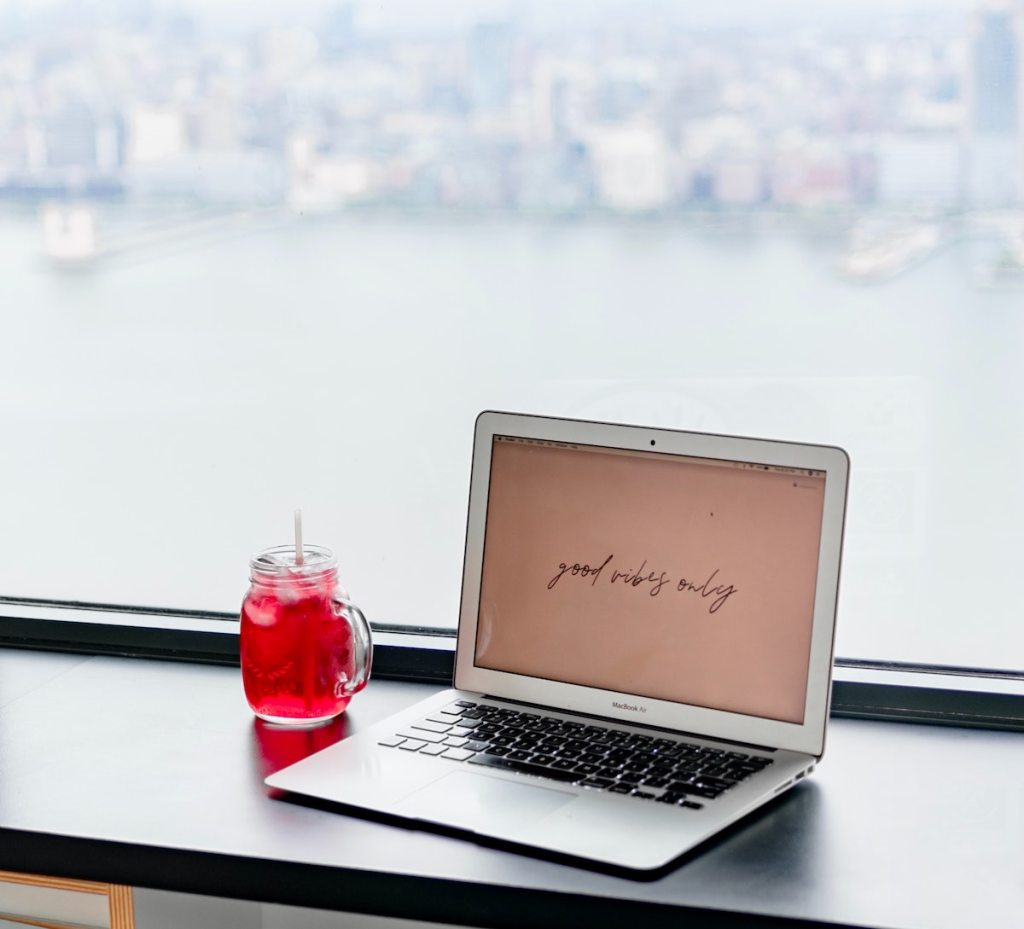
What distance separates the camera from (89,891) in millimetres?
1000

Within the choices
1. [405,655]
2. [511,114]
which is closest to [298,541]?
[405,655]

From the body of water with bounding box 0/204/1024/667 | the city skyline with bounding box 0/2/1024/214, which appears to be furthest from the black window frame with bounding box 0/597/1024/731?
the city skyline with bounding box 0/2/1024/214

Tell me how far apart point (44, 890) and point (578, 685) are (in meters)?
0.45

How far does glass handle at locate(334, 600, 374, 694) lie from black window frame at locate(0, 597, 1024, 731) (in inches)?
5.1

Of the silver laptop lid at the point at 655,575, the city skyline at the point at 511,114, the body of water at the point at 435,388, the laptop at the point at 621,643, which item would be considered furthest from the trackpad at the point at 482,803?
the city skyline at the point at 511,114

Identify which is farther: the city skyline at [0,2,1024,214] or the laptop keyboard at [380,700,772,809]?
the city skyline at [0,2,1024,214]

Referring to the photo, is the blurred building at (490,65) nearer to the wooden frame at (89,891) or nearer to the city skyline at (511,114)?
the city skyline at (511,114)

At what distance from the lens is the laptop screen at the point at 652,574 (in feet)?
3.43

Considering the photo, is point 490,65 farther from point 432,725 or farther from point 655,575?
point 432,725

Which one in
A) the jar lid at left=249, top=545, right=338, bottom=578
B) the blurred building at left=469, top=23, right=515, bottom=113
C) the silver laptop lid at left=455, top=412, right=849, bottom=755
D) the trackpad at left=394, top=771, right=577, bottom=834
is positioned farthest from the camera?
the blurred building at left=469, top=23, right=515, bottom=113

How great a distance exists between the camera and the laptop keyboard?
38.2 inches

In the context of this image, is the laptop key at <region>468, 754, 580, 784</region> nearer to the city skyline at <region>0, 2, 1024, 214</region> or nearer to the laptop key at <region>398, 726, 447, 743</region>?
the laptop key at <region>398, 726, 447, 743</region>

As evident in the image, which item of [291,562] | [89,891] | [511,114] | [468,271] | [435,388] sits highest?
[511,114]

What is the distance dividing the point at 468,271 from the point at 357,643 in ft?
1.33
